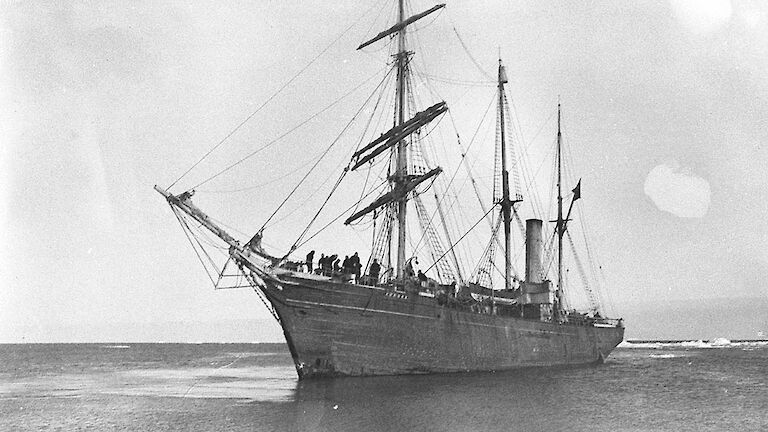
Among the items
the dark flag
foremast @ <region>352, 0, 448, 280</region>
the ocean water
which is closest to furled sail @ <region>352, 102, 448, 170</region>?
foremast @ <region>352, 0, 448, 280</region>

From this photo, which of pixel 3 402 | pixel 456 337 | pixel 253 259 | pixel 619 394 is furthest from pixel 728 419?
pixel 3 402

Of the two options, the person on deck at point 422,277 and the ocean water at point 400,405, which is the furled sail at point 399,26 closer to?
the person on deck at point 422,277

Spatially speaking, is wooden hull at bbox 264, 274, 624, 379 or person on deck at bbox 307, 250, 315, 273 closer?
person on deck at bbox 307, 250, 315, 273

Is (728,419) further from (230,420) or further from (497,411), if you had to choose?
(230,420)

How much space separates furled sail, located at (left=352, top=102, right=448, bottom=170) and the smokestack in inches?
546

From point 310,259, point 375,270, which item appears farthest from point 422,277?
point 310,259

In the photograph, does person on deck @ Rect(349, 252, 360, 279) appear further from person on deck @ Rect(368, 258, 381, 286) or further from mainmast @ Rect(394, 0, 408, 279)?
mainmast @ Rect(394, 0, 408, 279)

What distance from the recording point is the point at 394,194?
38438 millimetres

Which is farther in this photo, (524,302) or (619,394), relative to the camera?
(524,302)

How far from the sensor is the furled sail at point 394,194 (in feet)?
125

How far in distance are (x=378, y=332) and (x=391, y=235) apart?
24.4 ft

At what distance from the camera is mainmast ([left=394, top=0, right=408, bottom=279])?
38688 mm

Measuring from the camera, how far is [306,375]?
32344 millimetres

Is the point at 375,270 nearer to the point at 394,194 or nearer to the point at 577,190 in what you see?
the point at 394,194
